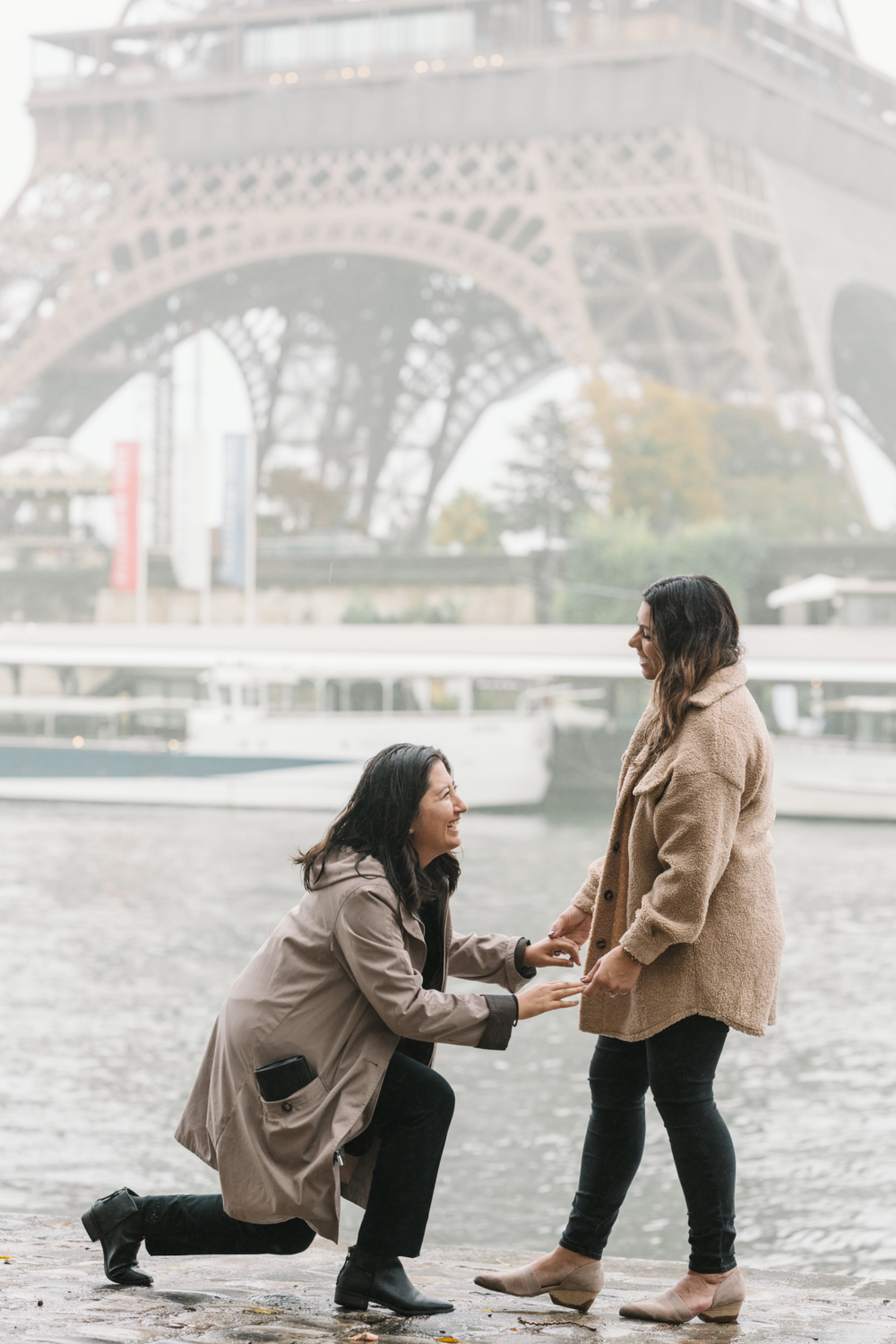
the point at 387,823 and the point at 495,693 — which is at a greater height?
the point at 387,823

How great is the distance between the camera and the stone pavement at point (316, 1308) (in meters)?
2.04

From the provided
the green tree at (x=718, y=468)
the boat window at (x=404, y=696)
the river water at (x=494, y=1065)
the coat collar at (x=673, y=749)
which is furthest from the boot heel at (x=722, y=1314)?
the green tree at (x=718, y=468)

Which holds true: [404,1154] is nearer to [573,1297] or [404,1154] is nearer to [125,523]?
[573,1297]

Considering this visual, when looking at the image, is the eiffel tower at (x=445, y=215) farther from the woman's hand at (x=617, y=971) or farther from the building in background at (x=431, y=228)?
the woman's hand at (x=617, y=971)

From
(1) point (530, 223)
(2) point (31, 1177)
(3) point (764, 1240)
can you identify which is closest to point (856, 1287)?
(3) point (764, 1240)

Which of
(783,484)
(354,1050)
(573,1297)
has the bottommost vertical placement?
(573,1297)

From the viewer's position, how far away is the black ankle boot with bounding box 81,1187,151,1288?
2281 mm

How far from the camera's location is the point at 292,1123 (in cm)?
211

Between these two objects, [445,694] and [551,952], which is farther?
[445,694]

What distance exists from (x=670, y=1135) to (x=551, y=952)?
338 mm

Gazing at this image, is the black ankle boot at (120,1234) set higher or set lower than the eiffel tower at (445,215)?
lower

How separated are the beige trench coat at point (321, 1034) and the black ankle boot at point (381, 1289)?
6cm

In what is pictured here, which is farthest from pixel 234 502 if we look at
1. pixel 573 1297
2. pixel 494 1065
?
pixel 573 1297

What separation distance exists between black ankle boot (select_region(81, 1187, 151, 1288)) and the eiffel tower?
22.7m
